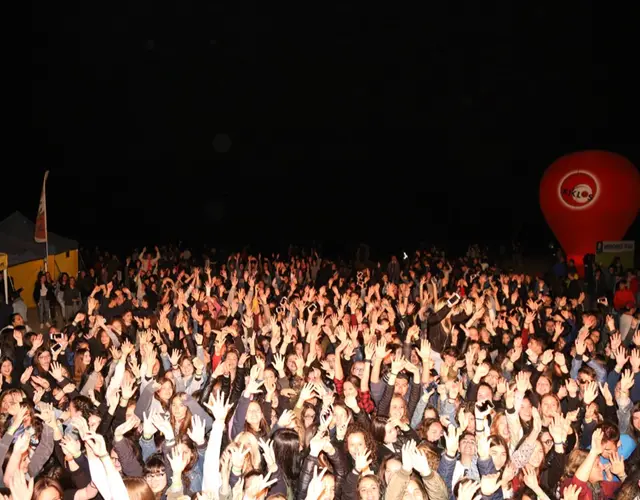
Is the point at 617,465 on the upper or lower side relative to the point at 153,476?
lower

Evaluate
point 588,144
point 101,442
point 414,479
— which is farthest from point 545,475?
point 588,144

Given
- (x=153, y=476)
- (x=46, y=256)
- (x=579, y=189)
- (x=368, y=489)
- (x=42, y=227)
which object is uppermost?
(x=579, y=189)

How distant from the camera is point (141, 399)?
19.9ft

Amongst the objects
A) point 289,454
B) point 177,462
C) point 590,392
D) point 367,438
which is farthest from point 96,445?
point 590,392

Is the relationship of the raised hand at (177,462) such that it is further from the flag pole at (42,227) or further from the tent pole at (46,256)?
the flag pole at (42,227)

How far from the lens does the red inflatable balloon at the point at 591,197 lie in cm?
2141

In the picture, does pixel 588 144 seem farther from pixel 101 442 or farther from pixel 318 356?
pixel 101 442

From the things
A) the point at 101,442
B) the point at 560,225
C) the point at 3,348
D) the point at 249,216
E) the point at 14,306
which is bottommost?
the point at 101,442

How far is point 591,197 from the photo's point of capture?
2153cm

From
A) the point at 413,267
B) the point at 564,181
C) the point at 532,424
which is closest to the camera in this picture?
the point at 532,424

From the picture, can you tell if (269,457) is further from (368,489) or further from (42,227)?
Answer: (42,227)

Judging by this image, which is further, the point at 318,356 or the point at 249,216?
the point at 249,216

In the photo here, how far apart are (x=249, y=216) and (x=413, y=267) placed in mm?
30844

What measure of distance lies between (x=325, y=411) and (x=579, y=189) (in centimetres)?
1841
